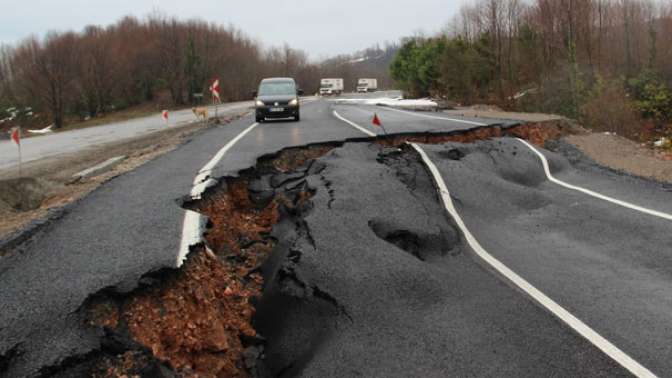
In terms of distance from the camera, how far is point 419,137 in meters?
11.7

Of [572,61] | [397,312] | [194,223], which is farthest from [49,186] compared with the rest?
[572,61]

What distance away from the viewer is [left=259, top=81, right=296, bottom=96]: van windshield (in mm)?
20109

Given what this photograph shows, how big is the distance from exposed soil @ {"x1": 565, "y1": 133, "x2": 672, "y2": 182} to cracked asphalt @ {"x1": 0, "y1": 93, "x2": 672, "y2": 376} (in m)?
2.48

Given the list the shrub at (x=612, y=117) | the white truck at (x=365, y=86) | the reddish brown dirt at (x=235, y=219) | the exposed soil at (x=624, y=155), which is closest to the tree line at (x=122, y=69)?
the white truck at (x=365, y=86)

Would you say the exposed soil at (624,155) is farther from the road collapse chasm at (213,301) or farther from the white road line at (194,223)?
the white road line at (194,223)

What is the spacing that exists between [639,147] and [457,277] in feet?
37.2

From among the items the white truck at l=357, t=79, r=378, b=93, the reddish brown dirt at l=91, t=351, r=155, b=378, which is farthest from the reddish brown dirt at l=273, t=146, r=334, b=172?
the white truck at l=357, t=79, r=378, b=93

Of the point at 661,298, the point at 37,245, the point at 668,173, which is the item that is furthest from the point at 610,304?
the point at 668,173

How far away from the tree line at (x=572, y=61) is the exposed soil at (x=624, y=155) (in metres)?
6.01

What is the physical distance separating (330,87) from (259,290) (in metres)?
78.0

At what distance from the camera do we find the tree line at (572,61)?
973 inches

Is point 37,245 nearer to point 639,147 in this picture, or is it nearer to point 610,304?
point 610,304

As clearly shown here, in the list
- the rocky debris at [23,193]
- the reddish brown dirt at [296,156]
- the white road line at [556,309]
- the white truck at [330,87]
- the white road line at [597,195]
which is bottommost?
the white road line at [556,309]

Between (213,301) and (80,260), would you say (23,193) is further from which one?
(213,301)
